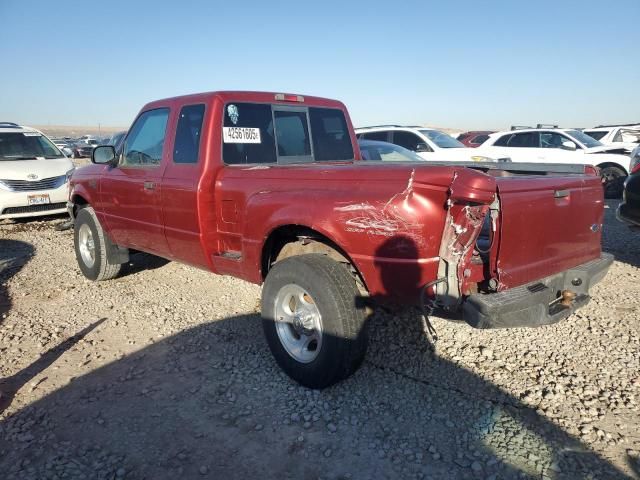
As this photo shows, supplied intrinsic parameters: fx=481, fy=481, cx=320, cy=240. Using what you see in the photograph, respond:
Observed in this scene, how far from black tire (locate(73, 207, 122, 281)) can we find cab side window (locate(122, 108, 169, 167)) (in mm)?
995

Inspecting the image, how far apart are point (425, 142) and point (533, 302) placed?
8.72 m

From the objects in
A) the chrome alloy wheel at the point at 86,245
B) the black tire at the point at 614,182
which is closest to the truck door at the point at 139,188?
the chrome alloy wheel at the point at 86,245

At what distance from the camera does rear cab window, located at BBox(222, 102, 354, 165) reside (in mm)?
3949

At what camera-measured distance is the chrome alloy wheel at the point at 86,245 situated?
18.4 ft

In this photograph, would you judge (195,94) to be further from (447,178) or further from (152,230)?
(447,178)

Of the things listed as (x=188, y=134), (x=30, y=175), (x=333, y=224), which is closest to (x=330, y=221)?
(x=333, y=224)

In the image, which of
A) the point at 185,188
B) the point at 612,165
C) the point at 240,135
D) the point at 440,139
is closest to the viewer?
the point at 185,188

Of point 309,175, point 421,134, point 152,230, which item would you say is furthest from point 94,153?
point 421,134

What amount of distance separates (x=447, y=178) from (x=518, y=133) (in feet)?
37.0

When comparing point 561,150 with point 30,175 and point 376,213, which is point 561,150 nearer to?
point 376,213

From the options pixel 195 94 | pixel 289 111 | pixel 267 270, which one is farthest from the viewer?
pixel 289 111

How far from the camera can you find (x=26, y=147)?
31.9 ft

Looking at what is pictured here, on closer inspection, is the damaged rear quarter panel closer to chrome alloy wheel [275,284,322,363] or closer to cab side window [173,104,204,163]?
chrome alloy wheel [275,284,322,363]

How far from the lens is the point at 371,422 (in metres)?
2.85
